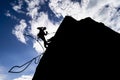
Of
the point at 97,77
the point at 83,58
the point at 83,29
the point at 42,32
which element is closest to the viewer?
the point at 97,77

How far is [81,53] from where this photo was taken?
4.62 meters

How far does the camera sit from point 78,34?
486 centimetres

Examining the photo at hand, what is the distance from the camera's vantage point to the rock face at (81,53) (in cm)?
429

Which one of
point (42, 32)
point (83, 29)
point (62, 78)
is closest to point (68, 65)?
point (62, 78)

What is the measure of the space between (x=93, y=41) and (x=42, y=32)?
11.7 feet

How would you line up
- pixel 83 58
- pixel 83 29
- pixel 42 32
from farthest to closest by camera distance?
pixel 42 32
pixel 83 29
pixel 83 58

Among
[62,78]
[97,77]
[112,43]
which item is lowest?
[97,77]

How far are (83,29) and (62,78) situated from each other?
142 cm

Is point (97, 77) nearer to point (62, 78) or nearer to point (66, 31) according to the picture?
point (62, 78)

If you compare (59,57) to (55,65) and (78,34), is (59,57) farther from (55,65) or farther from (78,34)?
(78,34)

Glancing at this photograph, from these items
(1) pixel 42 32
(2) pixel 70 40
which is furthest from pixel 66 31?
(1) pixel 42 32

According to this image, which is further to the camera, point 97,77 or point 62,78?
point 62,78

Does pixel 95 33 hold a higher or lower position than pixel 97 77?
higher

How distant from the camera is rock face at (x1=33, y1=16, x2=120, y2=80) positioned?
169 inches
